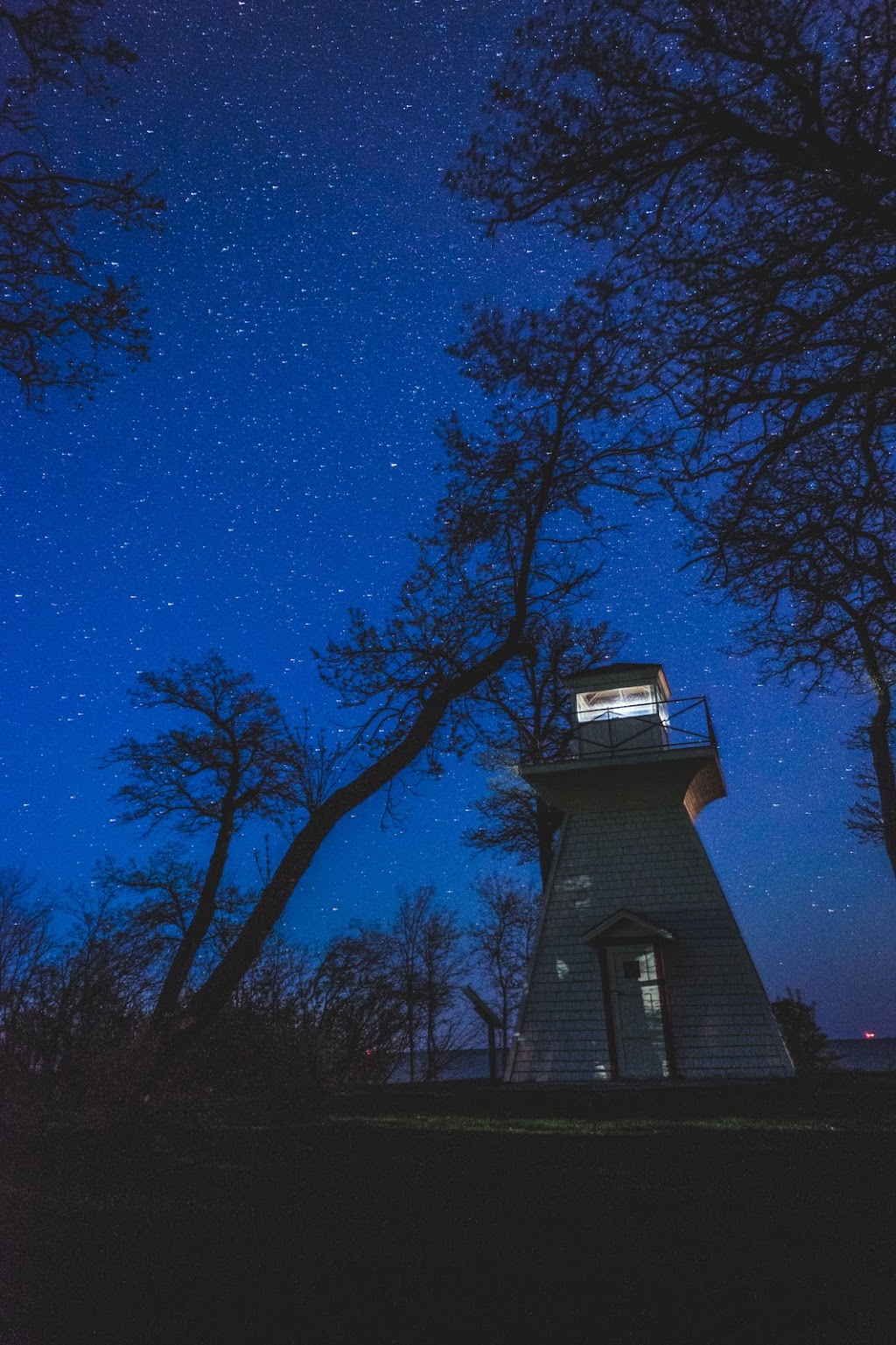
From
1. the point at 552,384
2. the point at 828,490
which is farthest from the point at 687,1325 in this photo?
the point at 552,384

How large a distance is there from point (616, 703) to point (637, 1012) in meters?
6.52

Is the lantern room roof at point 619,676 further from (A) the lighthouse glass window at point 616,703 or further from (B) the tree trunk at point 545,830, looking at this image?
(B) the tree trunk at point 545,830

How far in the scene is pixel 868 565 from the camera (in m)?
8.11

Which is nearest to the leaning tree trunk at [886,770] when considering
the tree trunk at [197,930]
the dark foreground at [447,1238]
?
the dark foreground at [447,1238]

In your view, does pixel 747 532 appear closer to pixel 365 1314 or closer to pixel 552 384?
pixel 552 384

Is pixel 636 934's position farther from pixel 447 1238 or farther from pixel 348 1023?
pixel 447 1238

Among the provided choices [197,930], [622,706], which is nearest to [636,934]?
[622,706]

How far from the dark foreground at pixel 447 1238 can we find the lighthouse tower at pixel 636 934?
692cm

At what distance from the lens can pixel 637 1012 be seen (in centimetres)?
1616

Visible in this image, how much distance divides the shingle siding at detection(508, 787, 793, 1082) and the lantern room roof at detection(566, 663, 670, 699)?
2749 millimetres

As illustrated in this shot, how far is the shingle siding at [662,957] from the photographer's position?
15430 mm

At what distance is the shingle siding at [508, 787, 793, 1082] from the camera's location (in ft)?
50.6

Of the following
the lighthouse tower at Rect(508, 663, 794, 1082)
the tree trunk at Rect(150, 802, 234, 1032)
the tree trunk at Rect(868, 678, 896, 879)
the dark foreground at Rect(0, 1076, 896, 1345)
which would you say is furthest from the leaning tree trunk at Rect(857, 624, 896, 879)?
the tree trunk at Rect(150, 802, 234, 1032)

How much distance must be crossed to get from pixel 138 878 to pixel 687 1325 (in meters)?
16.8
